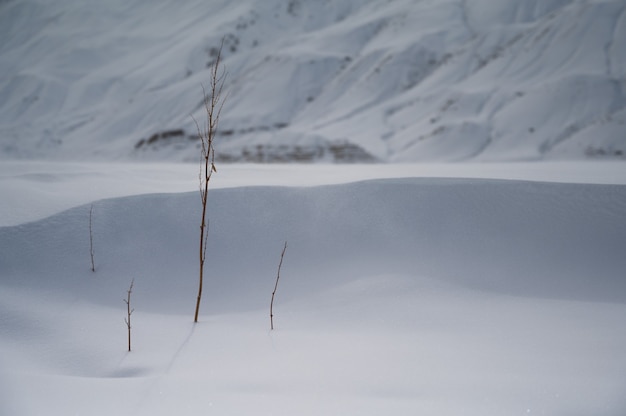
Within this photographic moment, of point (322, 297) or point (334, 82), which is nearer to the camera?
point (322, 297)

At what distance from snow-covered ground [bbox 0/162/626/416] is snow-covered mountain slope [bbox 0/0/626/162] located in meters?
7.27

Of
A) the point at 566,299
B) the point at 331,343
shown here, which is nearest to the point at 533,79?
the point at 566,299

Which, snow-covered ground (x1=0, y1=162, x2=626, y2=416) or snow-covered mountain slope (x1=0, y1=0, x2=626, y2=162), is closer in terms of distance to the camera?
snow-covered ground (x1=0, y1=162, x2=626, y2=416)

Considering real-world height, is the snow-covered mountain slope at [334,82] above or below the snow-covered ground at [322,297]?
above

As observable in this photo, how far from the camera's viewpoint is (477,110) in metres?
12.0

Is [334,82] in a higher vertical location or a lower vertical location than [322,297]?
higher

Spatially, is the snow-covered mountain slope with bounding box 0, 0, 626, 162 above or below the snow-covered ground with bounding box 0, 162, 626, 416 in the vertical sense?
above

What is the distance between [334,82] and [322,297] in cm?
1384

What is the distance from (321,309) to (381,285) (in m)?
0.47

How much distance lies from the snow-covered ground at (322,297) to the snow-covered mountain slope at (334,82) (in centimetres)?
727

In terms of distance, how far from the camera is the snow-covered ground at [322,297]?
1823 mm

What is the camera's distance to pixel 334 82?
15992mm

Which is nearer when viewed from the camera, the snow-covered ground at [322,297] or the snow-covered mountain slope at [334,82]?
the snow-covered ground at [322,297]

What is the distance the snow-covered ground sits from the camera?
182 cm
